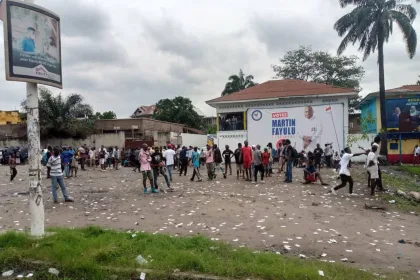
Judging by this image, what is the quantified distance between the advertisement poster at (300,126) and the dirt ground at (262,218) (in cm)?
1365

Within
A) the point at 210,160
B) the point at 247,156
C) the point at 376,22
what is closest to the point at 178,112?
the point at 376,22

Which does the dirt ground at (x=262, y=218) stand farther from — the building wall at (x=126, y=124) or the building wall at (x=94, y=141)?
the building wall at (x=126, y=124)

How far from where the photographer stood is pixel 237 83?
44312mm

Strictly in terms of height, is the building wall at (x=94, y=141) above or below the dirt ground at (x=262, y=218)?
above

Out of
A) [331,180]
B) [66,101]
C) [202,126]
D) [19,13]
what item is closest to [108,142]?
[66,101]

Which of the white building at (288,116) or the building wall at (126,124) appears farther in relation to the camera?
the building wall at (126,124)

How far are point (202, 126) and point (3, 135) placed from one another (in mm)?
26336

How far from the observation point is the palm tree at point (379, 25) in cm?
2548

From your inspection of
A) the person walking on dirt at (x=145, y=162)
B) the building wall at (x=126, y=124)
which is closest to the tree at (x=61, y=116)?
the building wall at (x=126, y=124)

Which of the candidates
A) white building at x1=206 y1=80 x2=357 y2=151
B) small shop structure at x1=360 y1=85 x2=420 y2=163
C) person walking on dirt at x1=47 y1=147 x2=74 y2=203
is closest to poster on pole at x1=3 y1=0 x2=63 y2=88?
person walking on dirt at x1=47 y1=147 x2=74 y2=203

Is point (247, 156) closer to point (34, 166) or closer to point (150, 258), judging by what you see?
point (34, 166)

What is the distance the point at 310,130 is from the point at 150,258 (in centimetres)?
2350

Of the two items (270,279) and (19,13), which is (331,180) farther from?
(19,13)

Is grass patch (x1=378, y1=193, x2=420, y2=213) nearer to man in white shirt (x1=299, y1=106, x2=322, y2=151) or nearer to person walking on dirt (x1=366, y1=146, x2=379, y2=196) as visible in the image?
person walking on dirt (x1=366, y1=146, x2=379, y2=196)
